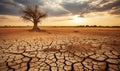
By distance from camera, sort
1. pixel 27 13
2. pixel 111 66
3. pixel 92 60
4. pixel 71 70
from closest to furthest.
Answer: pixel 71 70 → pixel 111 66 → pixel 92 60 → pixel 27 13

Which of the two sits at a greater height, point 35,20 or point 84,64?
point 35,20

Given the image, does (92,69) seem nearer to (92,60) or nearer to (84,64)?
(84,64)

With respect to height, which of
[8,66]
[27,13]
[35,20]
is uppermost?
[27,13]

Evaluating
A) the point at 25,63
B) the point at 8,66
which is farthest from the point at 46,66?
the point at 8,66

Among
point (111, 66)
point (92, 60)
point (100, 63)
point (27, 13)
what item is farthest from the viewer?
point (27, 13)

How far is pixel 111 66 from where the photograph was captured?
2545 millimetres

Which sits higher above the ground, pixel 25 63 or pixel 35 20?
pixel 35 20

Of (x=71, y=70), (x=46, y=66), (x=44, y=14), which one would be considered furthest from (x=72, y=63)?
(x=44, y=14)

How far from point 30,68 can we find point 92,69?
186cm

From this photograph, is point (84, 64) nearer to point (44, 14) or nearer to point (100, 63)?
point (100, 63)

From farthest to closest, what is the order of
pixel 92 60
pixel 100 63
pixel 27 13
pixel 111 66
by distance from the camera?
pixel 27 13, pixel 92 60, pixel 100 63, pixel 111 66

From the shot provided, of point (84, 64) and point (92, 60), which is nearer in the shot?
point (84, 64)

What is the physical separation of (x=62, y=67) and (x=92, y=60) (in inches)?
46.1

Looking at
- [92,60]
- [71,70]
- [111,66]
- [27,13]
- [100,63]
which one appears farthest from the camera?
[27,13]
